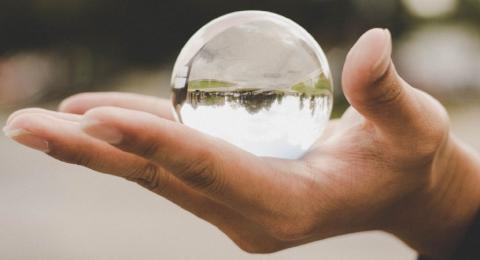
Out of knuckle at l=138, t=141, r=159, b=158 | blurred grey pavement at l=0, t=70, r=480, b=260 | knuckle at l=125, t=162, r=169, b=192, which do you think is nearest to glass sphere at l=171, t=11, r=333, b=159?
knuckle at l=125, t=162, r=169, b=192

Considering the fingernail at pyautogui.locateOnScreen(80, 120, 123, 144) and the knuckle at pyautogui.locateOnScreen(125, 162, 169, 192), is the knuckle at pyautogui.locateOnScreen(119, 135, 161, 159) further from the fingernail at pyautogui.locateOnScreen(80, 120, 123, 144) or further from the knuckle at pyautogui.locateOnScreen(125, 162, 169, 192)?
the knuckle at pyautogui.locateOnScreen(125, 162, 169, 192)

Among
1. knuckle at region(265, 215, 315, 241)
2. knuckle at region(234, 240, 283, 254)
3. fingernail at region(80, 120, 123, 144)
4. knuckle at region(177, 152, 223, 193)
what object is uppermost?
fingernail at region(80, 120, 123, 144)

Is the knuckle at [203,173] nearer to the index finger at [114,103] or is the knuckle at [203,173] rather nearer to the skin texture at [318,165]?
the skin texture at [318,165]

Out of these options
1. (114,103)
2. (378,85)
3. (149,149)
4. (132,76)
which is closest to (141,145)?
(149,149)

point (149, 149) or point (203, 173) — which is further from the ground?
point (149, 149)

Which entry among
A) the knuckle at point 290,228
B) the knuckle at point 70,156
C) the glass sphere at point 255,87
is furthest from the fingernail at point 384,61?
the knuckle at point 70,156

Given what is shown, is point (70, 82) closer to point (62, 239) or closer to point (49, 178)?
point (49, 178)

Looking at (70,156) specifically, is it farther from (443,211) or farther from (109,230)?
(109,230)

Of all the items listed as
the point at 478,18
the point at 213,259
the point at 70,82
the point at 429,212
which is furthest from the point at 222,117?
the point at 478,18
